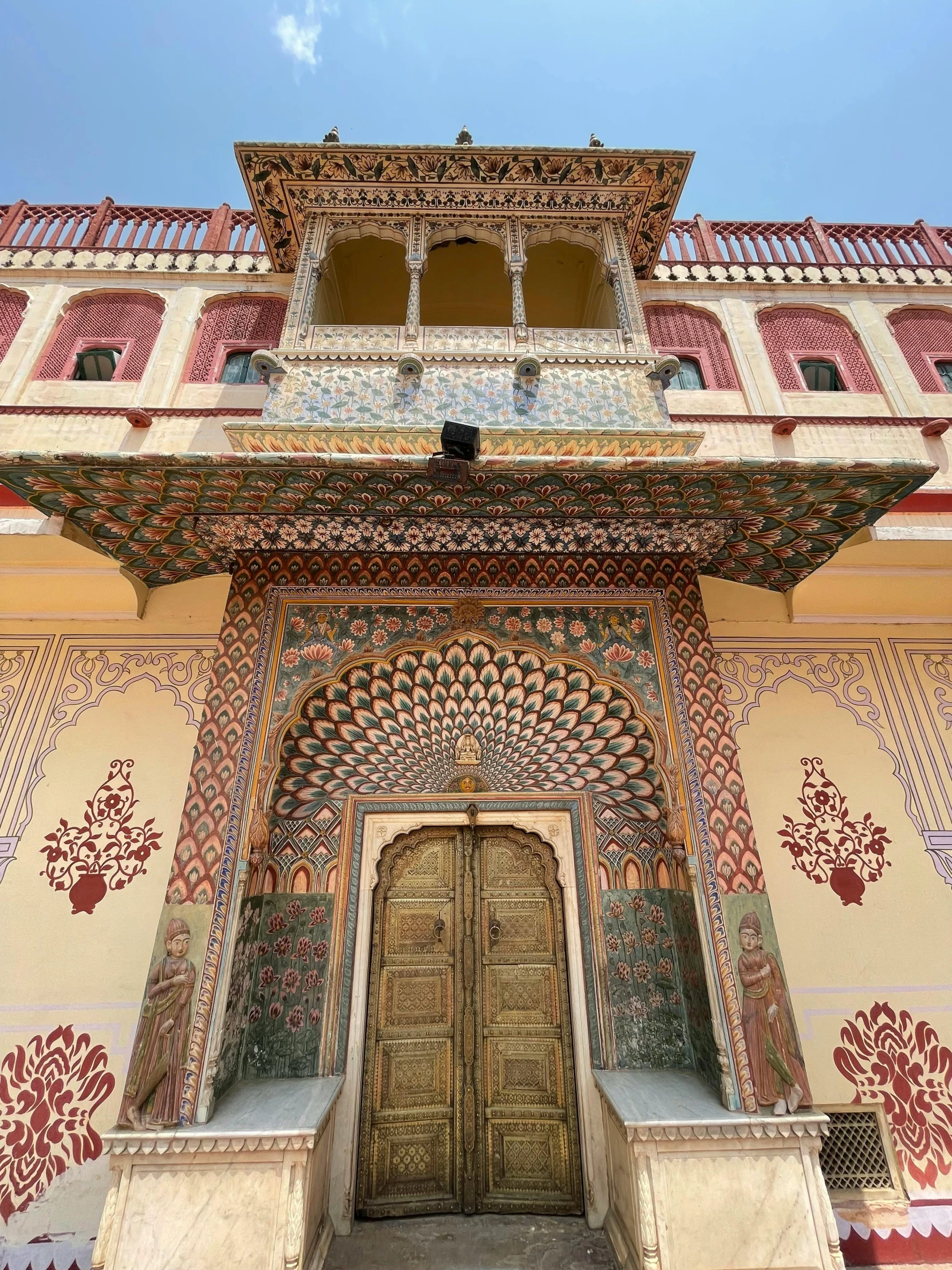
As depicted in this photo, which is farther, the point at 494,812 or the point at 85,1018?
the point at 494,812

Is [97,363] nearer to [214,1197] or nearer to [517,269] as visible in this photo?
[517,269]

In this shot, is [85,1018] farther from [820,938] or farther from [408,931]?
[820,938]

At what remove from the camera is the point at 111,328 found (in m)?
6.16

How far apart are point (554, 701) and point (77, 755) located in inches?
135

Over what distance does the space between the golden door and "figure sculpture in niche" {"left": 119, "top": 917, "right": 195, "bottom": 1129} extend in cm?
124

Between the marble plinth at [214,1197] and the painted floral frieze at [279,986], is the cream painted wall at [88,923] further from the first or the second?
the marble plinth at [214,1197]

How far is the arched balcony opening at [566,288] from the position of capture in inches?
225

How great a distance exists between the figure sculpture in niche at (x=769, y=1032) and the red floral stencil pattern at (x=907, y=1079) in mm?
1113

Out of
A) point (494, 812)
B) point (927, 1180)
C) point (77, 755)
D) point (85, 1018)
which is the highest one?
point (77, 755)

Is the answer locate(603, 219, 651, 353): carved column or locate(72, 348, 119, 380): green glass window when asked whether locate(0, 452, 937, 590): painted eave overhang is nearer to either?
locate(603, 219, 651, 353): carved column

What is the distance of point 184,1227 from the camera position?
2945mm

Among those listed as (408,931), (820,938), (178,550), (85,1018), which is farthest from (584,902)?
(178,550)

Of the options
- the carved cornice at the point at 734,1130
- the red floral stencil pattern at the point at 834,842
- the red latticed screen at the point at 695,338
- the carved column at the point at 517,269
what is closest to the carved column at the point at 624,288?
the carved column at the point at 517,269

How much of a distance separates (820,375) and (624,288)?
2.42 metres
